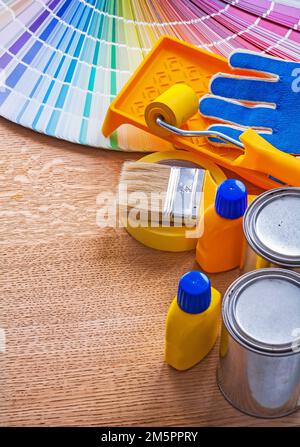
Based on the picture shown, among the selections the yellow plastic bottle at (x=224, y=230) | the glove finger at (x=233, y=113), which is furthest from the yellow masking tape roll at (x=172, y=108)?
the yellow plastic bottle at (x=224, y=230)

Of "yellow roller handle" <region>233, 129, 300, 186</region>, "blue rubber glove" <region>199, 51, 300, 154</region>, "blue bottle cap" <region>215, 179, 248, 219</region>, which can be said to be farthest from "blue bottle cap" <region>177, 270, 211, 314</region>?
"blue rubber glove" <region>199, 51, 300, 154</region>

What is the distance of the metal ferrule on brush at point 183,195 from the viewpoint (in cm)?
84

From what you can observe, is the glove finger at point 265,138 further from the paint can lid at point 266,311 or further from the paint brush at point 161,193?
the paint can lid at point 266,311

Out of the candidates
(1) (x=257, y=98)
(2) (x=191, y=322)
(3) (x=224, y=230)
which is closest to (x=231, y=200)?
(3) (x=224, y=230)

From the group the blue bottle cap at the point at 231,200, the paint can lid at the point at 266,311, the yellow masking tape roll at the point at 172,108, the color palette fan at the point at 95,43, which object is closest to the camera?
the paint can lid at the point at 266,311

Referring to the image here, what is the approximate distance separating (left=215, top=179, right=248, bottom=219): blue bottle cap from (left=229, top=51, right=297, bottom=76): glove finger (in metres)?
0.28

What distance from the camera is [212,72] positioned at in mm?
1038

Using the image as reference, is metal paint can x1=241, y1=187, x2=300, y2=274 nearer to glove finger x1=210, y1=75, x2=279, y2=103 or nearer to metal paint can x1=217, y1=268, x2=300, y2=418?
metal paint can x1=217, y1=268, x2=300, y2=418

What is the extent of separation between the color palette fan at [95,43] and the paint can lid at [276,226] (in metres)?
0.28

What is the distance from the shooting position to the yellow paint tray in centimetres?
94

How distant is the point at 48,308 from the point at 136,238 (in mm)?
151

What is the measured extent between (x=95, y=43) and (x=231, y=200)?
494mm
